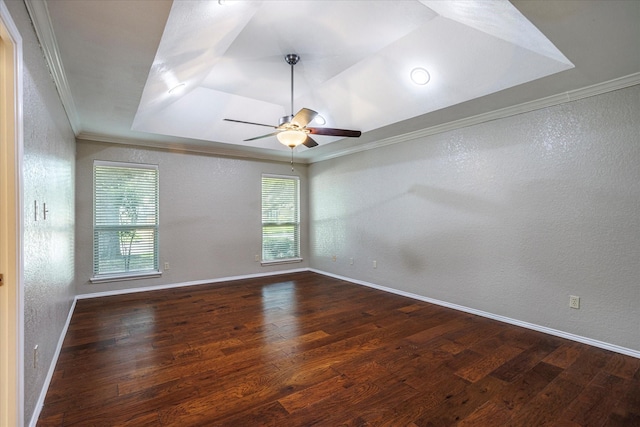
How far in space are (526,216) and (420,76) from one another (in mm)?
1866

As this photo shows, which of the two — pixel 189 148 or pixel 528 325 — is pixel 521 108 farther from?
pixel 189 148

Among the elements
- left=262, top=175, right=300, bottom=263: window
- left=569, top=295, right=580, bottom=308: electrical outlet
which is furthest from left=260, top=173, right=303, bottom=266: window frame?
left=569, top=295, right=580, bottom=308: electrical outlet

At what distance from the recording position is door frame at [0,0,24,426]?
57.5 inches

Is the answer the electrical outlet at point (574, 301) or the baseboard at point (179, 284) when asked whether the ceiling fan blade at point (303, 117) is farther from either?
the baseboard at point (179, 284)

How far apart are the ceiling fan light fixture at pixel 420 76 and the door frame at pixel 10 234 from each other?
3.07 meters

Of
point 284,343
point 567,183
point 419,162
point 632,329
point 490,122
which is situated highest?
point 490,122

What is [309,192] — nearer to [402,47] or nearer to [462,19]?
[402,47]

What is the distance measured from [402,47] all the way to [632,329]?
3244mm

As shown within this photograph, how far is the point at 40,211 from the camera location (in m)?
2.04

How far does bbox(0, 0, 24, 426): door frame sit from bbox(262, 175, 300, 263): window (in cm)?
462

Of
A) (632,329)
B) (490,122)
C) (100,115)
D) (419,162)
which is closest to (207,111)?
(100,115)

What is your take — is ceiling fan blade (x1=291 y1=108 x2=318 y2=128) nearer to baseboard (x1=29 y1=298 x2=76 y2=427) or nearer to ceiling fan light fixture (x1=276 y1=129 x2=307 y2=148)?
ceiling fan light fixture (x1=276 y1=129 x2=307 y2=148)

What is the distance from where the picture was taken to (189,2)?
1750 millimetres

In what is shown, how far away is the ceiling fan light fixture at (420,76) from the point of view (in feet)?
10.5
